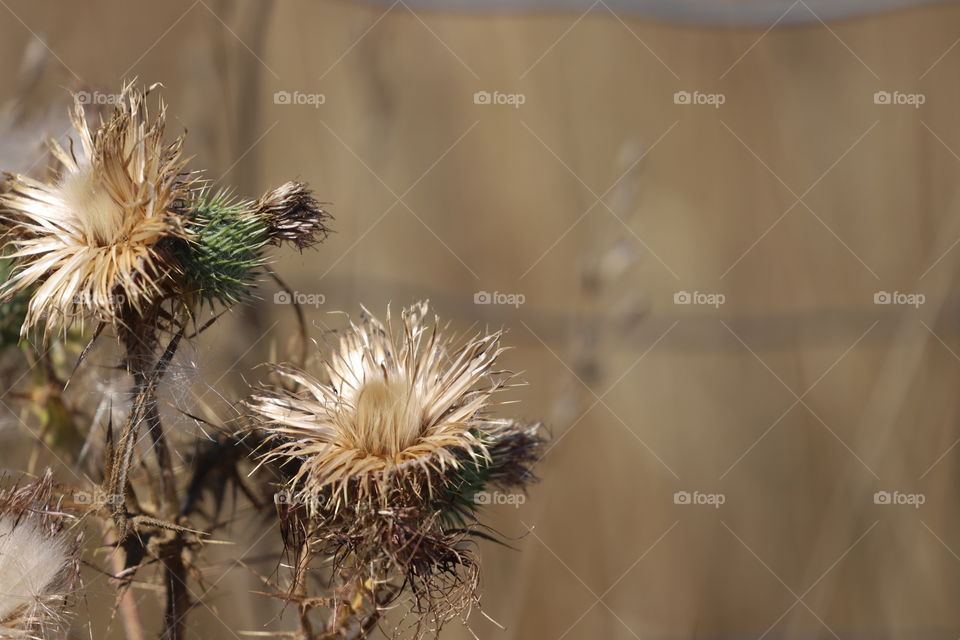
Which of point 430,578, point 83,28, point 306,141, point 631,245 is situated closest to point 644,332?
point 631,245

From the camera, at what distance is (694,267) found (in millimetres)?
3473

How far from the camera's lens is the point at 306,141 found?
120 inches

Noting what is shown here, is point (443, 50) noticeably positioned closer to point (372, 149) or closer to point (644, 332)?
point (372, 149)

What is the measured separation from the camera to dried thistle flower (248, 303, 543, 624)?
4.09 feet

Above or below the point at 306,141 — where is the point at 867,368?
below

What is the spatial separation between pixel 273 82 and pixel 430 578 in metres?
2.24

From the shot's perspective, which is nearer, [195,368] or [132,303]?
[132,303]
